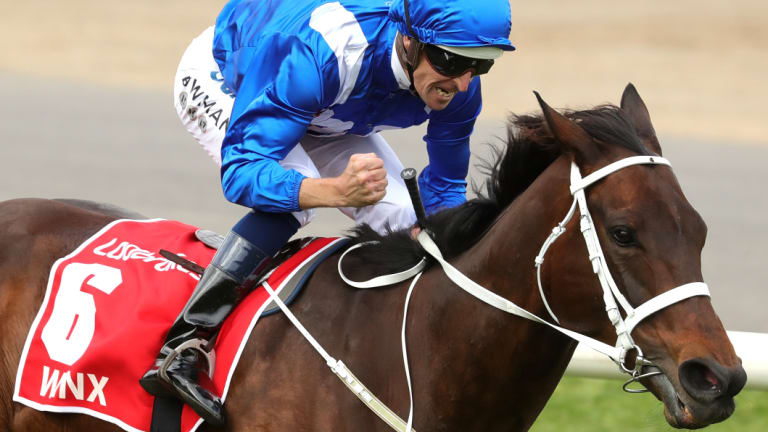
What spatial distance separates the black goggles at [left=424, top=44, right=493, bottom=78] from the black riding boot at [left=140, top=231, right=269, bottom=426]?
0.78 meters

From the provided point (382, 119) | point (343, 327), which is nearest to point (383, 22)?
point (382, 119)

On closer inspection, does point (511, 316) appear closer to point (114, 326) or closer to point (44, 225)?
point (114, 326)

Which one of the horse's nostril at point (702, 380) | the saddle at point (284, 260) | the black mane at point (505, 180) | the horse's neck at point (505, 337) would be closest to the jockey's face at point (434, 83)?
the black mane at point (505, 180)

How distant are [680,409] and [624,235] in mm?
433

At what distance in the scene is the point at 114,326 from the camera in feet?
12.2

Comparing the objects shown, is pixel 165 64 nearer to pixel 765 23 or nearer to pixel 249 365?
pixel 765 23

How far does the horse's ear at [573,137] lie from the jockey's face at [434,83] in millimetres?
460

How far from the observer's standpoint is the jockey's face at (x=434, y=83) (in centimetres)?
346

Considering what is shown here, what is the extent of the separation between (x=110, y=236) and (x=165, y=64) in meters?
11.3

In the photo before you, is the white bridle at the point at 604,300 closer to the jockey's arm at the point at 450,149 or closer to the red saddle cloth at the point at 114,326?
the red saddle cloth at the point at 114,326

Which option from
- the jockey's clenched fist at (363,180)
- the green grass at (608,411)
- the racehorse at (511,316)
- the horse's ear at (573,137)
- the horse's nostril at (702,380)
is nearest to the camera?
the horse's nostril at (702,380)

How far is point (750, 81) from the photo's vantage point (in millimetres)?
14156

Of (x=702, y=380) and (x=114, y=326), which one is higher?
(x=702, y=380)

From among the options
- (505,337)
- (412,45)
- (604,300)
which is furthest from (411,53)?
(604,300)
